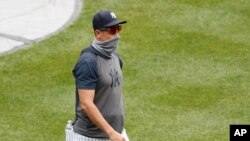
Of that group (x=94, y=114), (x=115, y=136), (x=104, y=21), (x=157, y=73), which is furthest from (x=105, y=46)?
(x=157, y=73)

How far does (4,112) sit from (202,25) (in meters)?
4.51

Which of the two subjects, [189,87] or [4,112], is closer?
[4,112]

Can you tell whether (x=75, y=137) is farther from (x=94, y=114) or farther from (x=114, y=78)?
(x=114, y=78)

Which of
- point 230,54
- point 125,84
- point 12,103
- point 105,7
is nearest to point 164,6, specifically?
point 105,7

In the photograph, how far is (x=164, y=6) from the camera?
1507 centimetres

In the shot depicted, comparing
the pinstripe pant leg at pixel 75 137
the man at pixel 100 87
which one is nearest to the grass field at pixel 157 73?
the pinstripe pant leg at pixel 75 137

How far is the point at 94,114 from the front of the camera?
292 inches

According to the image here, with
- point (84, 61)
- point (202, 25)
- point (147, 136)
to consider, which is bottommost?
point (147, 136)

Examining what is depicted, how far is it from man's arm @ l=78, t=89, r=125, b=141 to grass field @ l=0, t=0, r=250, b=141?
9.15ft

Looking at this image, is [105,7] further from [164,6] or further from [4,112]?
[4,112]

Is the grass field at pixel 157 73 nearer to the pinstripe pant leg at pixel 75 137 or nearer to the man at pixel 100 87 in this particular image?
the pinstripe pant leg at pixel 75 137

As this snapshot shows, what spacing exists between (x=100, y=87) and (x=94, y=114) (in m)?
0.33

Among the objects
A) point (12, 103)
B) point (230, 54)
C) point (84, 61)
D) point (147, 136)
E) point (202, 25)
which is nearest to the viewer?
point (84, 61)

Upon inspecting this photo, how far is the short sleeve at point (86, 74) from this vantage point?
7.49m
